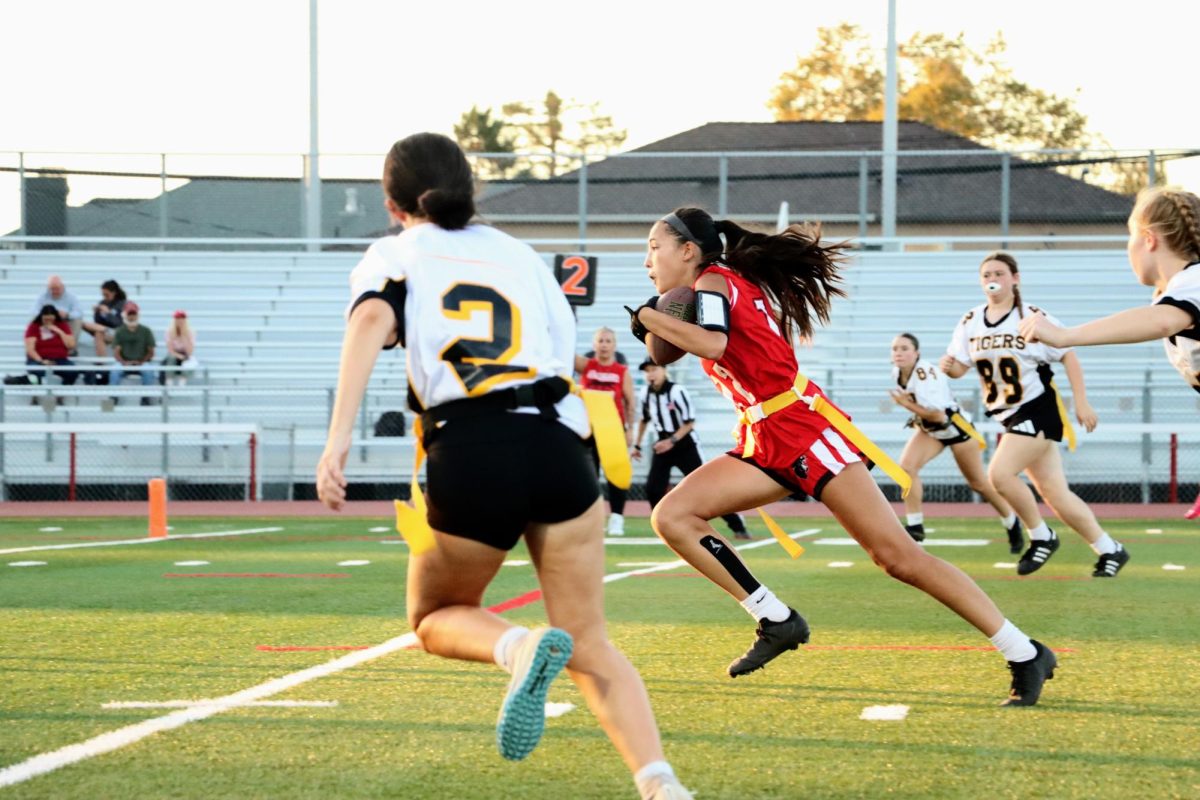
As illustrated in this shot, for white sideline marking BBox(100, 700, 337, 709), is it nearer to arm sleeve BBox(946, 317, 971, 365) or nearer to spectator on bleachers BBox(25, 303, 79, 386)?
arm sleeve BBox(946, 317, 971, 365)

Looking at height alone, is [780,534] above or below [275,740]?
above

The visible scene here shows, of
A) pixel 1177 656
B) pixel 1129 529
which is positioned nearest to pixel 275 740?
pixel 1177 656

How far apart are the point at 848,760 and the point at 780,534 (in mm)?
1730

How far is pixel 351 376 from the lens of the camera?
12.9 ft

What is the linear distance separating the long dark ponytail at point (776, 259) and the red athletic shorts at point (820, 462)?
0.48 meters

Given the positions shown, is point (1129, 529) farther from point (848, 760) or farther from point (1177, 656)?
point (848, 760)

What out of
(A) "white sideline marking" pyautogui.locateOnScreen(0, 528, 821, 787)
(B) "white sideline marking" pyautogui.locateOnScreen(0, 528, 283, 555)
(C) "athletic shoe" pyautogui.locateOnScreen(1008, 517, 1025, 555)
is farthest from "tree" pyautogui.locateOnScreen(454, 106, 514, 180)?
(A) "white sideline marking" pyautogui.locateOnScreen(0, 528, 821, 787)

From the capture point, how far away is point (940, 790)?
4.44 m

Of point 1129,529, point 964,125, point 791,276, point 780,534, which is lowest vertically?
point 1129,529

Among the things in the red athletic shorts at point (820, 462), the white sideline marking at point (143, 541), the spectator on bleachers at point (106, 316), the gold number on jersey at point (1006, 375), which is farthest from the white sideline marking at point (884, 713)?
the spectator on bleachers at point (106, 316)

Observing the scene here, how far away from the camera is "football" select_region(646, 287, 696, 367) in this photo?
19.0 feet

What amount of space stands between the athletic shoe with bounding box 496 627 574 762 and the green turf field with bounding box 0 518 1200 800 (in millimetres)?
613

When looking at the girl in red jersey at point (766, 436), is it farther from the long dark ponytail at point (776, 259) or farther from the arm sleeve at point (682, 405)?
the arm sleeve at point (682, 405)

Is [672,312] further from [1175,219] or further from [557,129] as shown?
[557,129]
